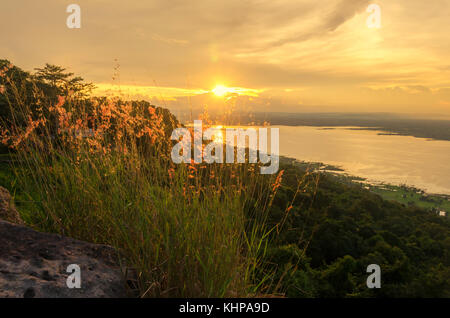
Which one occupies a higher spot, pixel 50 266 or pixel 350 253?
pixel 50 266

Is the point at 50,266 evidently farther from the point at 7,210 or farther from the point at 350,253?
the point at 350,253

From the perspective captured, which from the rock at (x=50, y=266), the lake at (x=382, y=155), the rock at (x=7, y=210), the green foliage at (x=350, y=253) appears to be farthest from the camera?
the lake at (x=382, y=155)

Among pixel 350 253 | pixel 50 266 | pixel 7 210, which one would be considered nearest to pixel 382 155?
pixel 350 253

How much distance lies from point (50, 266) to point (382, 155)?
16378 cm

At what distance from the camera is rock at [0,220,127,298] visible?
2.06 m

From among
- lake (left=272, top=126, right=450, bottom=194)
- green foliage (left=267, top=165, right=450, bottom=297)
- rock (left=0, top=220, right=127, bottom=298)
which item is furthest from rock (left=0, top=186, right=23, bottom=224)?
lake (left=272, top=126, right=450, bottom=194)

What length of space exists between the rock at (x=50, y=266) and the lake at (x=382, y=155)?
2635 inches

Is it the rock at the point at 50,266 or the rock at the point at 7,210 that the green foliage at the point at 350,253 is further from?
A: the rock at the point at 7,210

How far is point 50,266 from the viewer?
2.28m

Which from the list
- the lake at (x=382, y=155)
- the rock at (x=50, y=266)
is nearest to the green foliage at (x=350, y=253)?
the rock at (x=50, y=266)

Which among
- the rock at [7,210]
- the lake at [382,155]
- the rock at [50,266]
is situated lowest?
the lake at [382,155]

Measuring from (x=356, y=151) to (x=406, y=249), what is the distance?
121683 millimetres

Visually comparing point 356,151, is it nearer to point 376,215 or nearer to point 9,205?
point 376,215

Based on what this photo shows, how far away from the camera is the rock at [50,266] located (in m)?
2.06
